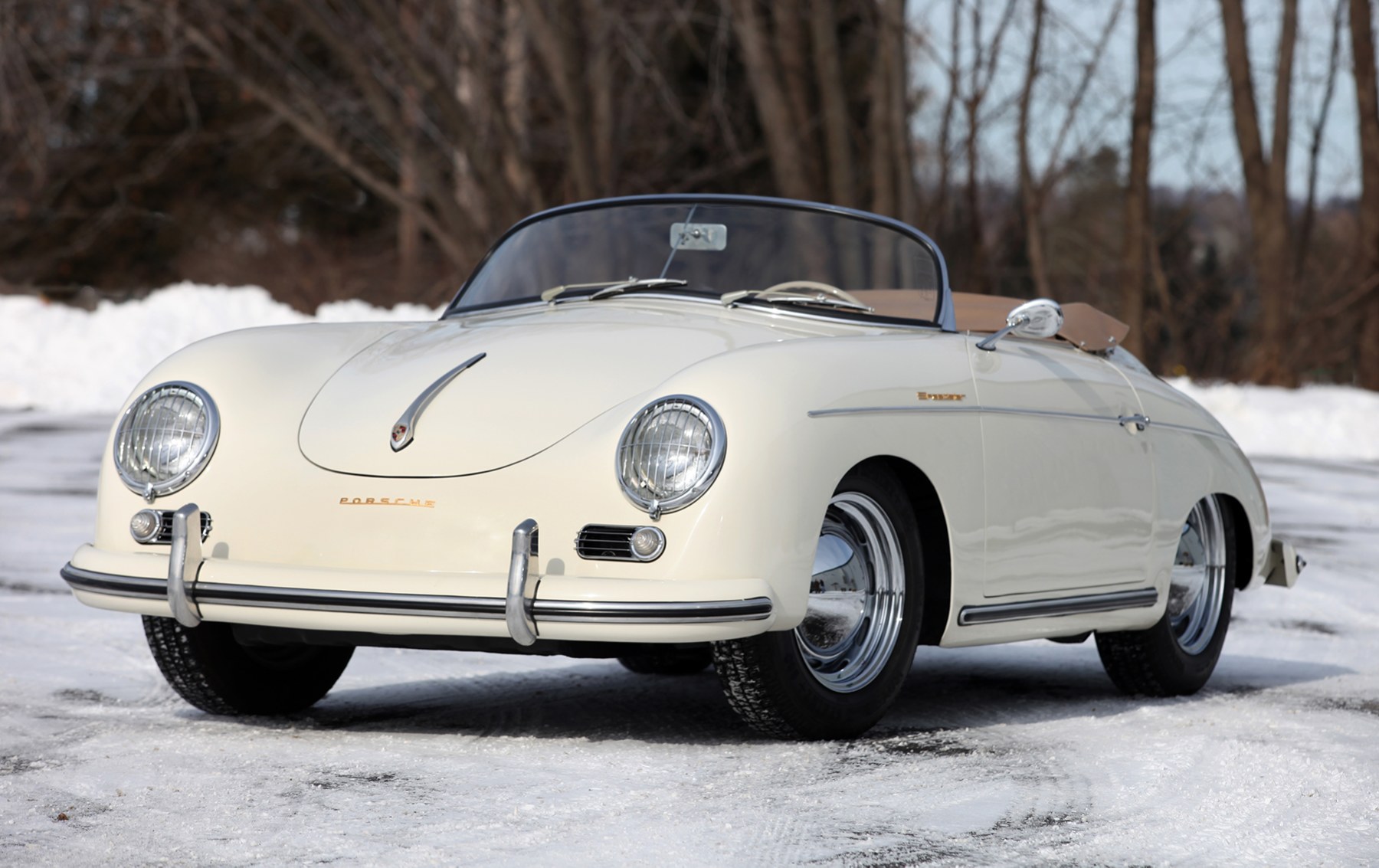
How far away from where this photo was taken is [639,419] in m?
3.97

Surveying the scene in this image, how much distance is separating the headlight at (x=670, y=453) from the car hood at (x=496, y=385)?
7 cm

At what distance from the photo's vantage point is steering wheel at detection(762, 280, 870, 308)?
5215 mm

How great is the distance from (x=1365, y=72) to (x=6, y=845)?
1013 inches

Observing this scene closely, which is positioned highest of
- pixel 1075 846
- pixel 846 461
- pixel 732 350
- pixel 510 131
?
pixel 510 131

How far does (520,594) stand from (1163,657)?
8.38ft

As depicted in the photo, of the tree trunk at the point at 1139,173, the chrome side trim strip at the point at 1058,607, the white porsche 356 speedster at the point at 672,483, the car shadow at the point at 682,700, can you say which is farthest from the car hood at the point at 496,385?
the tree trunk at the point at 1139,173

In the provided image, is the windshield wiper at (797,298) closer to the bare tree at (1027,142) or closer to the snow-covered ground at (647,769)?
the snow-covered ground at (647,769)

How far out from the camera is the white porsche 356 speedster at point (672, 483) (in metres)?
3.88

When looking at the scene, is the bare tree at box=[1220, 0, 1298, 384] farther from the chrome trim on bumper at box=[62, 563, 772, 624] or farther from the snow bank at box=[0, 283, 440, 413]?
the chrome trim on bumper at box=[62, 563, 772, 624]

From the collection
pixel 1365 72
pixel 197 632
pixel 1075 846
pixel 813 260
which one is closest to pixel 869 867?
pixel 1075 846

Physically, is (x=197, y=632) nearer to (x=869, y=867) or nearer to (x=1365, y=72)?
(x=869, y=867)

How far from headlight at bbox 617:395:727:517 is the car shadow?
74 centimetres

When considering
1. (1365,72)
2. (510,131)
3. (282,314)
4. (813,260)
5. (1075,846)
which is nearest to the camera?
(1075,846)

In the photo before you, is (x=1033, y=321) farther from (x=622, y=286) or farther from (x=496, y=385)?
(x=496, y=385)
